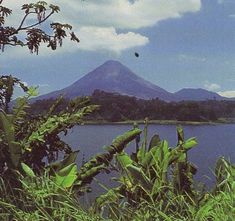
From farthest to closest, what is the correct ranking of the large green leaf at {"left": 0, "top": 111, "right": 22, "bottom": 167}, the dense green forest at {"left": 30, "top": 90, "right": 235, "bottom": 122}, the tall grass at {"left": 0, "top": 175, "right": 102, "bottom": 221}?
the dense green forest at {"left": 30, "top": 90, "right": 235, "bottom": 122} → the large green leaf at {"left": 0, "top": 111, "right": 22, "bottom": 167} → the tall grass at {"left": 0, "top": 175, "right": 102, "bottom": 221}

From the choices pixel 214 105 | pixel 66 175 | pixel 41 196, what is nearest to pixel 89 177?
pixel 66 175

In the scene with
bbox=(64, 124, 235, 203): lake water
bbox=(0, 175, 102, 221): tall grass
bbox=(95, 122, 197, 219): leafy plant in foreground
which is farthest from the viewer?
bbox=(64, 124, 235, 203): lake water

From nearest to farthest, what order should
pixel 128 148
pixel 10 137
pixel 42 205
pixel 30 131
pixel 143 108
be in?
pixel 42 205 → pixel 10 137 → pixel 30 131 → pixel 143 108 → pixel 128 148

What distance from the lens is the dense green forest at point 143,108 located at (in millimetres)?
10352

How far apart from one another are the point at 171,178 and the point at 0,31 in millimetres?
2991

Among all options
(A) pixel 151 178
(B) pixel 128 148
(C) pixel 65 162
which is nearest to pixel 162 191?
(A) pixel 151 178

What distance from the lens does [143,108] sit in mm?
22859

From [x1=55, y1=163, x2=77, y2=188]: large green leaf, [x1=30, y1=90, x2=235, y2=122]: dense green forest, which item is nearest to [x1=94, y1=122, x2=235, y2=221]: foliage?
[x1=55, y1=163, x2=77, y2=188]: large green leaf

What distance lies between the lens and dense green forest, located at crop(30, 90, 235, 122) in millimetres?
10352

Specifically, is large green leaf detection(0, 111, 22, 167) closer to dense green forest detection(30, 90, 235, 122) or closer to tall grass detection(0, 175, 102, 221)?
tall grass detection(0, 175, 102, 221)

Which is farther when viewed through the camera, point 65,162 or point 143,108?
point 143,108

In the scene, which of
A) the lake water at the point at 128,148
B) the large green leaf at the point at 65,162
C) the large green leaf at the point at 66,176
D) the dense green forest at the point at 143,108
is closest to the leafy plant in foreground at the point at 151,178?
the lake water at the point at 128,148

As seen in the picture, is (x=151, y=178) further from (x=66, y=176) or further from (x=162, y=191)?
(x=66, y=176)

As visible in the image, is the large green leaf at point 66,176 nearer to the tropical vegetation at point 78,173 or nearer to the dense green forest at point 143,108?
the tropical vegetation at point 78,173
